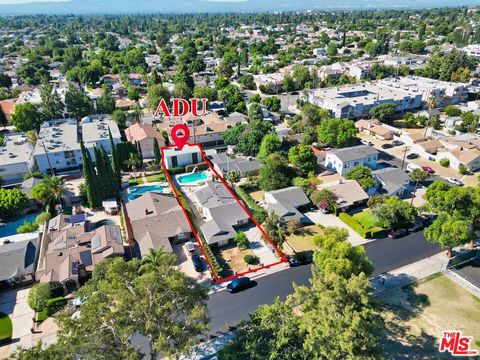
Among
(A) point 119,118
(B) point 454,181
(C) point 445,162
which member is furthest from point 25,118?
(C) point 445,162

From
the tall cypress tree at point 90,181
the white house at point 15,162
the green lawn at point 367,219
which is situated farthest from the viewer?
the white house at point 15,162

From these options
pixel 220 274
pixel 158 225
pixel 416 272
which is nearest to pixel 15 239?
pixel 158 225

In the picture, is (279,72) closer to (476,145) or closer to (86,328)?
(476,145)

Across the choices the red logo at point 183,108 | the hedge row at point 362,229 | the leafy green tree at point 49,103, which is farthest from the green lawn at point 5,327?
the red logo at point 183,108

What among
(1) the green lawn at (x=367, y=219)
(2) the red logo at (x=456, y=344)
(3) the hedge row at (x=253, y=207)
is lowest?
(2) the red logo at (x=456, y=344)

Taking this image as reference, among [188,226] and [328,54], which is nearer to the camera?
[188,226]

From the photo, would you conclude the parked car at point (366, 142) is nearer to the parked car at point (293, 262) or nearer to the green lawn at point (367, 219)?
the green lawn at point (367, 219)

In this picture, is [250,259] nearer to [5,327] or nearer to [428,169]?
[5,327]
